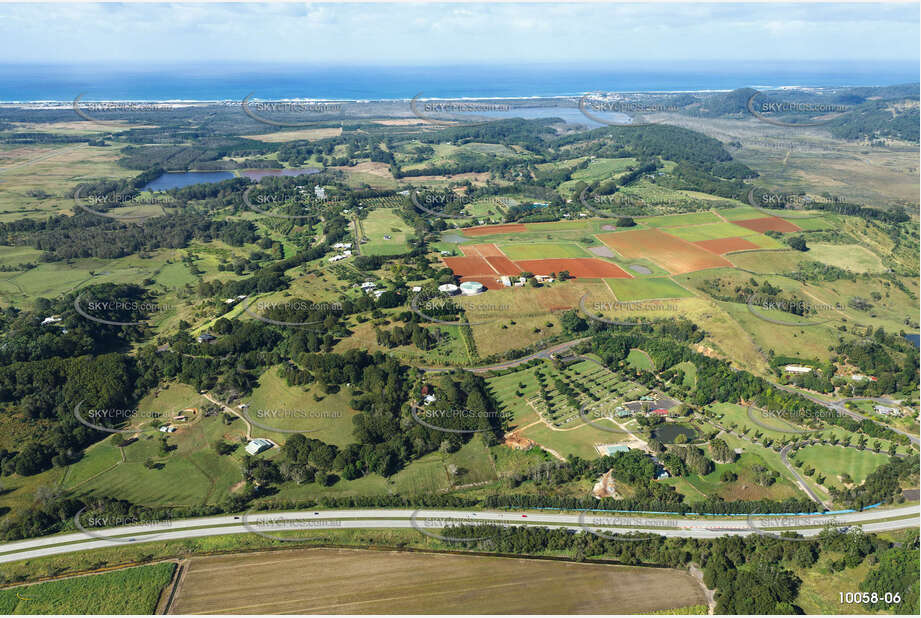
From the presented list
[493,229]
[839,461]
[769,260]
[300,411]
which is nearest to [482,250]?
[493,229]

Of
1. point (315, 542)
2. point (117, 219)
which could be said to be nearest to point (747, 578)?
point (315, 542)

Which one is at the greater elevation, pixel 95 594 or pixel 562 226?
pixel 562 226

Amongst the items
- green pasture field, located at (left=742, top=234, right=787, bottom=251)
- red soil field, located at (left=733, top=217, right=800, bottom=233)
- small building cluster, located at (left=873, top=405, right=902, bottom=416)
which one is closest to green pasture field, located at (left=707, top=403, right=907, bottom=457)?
small building cluster, located at (left=873, top=405, right=902, bottom=416)

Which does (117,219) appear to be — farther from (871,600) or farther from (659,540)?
(871,600)

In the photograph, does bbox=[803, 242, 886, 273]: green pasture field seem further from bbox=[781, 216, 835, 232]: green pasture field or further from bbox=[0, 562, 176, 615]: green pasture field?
bbox=[0, 562, 176, 615]: green pasture field

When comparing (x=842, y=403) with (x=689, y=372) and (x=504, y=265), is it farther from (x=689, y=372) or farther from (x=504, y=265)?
(x=504, y=265)

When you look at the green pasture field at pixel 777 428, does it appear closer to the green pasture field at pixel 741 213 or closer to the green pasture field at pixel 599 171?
the green pasture field at pixel 741 213
